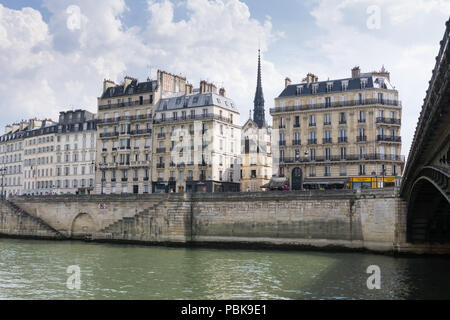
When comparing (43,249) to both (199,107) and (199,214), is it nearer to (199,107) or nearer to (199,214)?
(199,214)

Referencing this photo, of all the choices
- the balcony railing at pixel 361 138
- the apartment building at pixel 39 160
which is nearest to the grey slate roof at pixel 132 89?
the apartment building at pixel 39 160

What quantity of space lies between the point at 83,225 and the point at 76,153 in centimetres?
2100

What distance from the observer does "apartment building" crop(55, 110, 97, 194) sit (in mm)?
66688

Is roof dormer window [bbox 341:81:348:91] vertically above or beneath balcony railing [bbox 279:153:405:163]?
above

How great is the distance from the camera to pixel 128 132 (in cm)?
6128

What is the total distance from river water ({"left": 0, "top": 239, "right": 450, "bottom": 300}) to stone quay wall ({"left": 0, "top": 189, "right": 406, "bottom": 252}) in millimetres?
2275

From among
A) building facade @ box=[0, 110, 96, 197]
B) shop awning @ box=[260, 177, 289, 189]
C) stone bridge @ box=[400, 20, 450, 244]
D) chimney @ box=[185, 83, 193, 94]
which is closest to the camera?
stone bridge @ box=[400, 20, 450, 244]

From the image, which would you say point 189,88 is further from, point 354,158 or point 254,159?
point 354,158

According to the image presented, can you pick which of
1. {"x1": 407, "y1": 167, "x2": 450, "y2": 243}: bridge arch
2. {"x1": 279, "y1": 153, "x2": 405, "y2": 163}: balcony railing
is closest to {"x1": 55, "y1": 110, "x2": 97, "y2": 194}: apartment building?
Result: {"x1": 279, "y1": 153, "x2": 405, "y2": 163}: balcony railing

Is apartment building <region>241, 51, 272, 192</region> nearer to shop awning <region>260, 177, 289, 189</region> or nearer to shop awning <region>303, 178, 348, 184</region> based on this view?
shop awning <region>260, 177, 289, 189</region>

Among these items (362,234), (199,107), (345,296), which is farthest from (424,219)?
(199,107)

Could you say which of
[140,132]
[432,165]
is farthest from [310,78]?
[432,165]

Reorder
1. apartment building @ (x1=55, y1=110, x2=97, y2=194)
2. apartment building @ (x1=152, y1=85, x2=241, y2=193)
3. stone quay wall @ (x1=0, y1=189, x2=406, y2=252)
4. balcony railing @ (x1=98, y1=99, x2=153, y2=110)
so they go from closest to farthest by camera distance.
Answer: stone quay wall @ (x1=0, y1=189, x2=406, y2=252), apartment building @ (x1=152, y1=85, x2=241, y2=193), balcony railing @ (x1=98, y1=99, x2=153, y2=110), apartment building @ (x1=55, y1=110, x2=97, y2=194)
